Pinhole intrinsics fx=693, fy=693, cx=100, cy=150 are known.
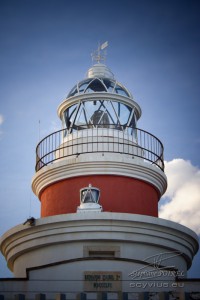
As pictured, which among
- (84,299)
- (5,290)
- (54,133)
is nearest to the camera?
(84,299)

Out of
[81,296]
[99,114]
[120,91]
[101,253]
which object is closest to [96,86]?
[120,91]

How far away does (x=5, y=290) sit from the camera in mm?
15078

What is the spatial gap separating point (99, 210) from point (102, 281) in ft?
6.91

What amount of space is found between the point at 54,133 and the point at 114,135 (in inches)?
66.4

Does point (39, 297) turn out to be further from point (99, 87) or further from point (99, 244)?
point (99, 87)

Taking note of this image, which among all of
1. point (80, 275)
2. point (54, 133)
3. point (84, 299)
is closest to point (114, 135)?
point (54, 133)

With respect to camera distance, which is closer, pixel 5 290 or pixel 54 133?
pixel 5 290

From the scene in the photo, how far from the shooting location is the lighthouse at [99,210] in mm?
15727

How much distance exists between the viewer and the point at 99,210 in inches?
669

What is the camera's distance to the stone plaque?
50.1ft

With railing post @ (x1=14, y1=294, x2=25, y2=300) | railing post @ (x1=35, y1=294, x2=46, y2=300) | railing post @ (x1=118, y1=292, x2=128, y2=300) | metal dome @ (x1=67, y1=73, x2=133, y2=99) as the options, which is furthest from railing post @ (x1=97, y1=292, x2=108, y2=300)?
metal dome @ (x1=67, y1=73, x2=133, y2=99)

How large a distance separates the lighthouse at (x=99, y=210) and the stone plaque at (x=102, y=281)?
0.07ft

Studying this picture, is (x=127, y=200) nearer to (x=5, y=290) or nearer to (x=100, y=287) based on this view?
(x=100, y=287)

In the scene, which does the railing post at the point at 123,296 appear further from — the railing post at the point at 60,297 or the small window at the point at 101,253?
the small window at the point at 101,253
